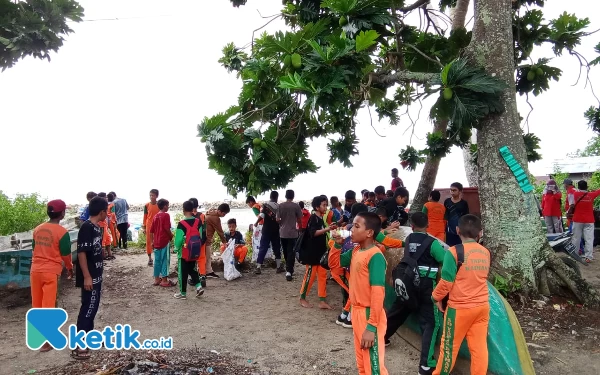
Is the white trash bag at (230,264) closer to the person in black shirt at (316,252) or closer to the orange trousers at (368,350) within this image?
the person in black shirt at (316,252)

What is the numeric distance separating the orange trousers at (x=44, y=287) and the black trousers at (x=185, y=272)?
7.22ft

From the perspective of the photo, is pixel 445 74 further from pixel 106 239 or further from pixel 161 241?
pixel 106 239

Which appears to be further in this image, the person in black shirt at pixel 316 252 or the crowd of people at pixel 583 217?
the crowd of people at pixel 583 217

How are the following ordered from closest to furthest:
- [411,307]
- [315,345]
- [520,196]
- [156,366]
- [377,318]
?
[377,318], [156,366], [411,307], [315,345], [520,196]

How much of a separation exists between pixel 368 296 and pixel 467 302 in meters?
0.88

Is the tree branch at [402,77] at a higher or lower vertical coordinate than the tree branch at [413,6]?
lower

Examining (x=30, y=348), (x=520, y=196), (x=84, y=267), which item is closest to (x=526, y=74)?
(x=520, y=196)

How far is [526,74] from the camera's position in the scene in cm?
707

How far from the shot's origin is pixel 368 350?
3305mm

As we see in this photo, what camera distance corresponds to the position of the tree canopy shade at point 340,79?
16.9 feet

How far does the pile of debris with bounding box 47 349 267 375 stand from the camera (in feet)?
12.5

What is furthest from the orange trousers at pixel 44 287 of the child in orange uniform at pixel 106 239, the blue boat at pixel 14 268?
the child in orange uniform at pixel 106 239

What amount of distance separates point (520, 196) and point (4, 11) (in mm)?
6485

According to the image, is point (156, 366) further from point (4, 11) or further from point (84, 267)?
point (4, 11)
